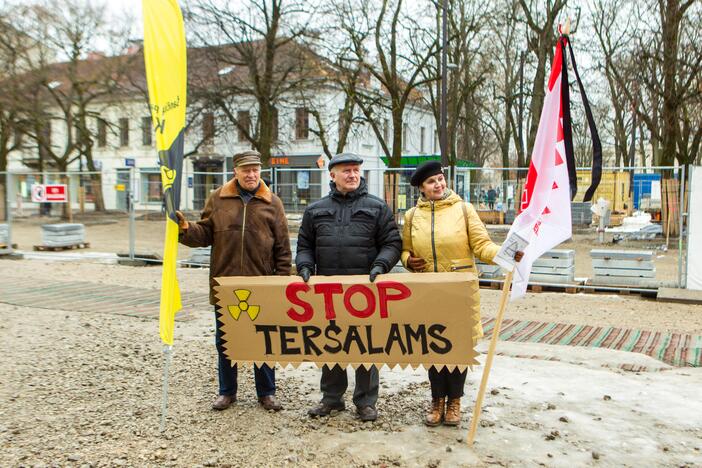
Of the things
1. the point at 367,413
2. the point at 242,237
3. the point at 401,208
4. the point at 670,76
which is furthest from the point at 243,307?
the point at 670,76

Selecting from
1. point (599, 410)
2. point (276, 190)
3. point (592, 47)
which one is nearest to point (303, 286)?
point (599, 410)

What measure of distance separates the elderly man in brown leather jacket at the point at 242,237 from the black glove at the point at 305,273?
0.35m

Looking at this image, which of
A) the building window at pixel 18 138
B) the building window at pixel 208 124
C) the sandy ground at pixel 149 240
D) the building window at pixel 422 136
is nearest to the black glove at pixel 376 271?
the sandy ground at pixel 149 240

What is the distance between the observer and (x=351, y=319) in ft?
14.4

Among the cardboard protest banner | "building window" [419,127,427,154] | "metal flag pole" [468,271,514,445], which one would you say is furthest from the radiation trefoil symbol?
"building window" [419,127,427,154]

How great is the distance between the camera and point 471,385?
17.9 ft

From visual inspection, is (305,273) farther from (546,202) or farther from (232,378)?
(546,202)

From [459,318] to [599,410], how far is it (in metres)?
1.48

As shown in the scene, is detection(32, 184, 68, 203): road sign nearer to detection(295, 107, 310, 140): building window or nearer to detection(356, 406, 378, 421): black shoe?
detection(295, 107, 310, 140): building window

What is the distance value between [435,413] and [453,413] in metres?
0.13

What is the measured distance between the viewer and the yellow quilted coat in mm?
4396

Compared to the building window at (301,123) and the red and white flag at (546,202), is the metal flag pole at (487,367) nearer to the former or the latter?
the red and white flag at (546,202)

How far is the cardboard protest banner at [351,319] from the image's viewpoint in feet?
13.9

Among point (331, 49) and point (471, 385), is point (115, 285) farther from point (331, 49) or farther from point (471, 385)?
point (331, 49)
